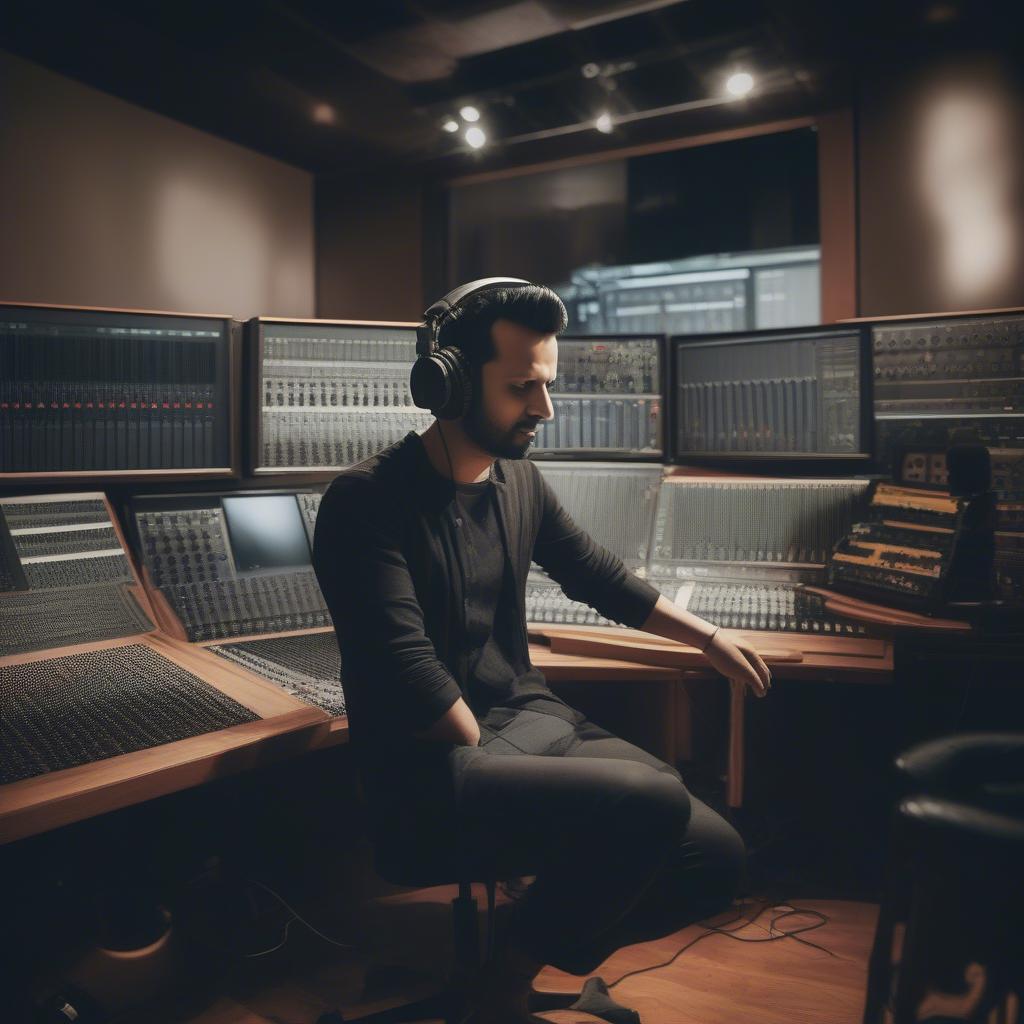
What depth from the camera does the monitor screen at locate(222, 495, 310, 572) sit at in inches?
85.5

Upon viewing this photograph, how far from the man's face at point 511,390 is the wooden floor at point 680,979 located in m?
1.18

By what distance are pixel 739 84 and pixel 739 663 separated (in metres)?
2.75

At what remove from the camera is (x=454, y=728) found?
1366mm

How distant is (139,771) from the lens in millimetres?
1271

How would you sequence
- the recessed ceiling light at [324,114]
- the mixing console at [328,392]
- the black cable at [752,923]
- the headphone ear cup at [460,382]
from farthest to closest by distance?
1. the recessed ceiling light at [324,114]
2. the mixing console at [328,392]
3. the black cable at [752,923]
4. the headphone ear cup at [460,382]

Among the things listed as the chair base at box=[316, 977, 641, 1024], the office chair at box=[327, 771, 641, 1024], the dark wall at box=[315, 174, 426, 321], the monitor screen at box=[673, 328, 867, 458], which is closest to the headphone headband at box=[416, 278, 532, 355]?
the office chair at box=[327, 771, 641, 1024]

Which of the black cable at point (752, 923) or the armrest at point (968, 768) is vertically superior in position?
the armrest at point (968, 768)

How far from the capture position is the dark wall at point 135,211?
3.62 metres

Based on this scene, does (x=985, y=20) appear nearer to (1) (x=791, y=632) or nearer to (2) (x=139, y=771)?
(1) (x=791, y=632)

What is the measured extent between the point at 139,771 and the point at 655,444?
1643 millimetres

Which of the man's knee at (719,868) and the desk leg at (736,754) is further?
the desk leg at (736,754)

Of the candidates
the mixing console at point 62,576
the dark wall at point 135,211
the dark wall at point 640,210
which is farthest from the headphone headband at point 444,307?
the dark wall at point 640,210

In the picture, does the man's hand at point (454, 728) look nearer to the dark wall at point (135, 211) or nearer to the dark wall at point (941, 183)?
the dark wall at point (941, 183)

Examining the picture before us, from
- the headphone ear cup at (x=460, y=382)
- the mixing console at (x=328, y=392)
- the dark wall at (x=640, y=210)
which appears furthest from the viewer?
the dark wall at (x=640, y=210)
